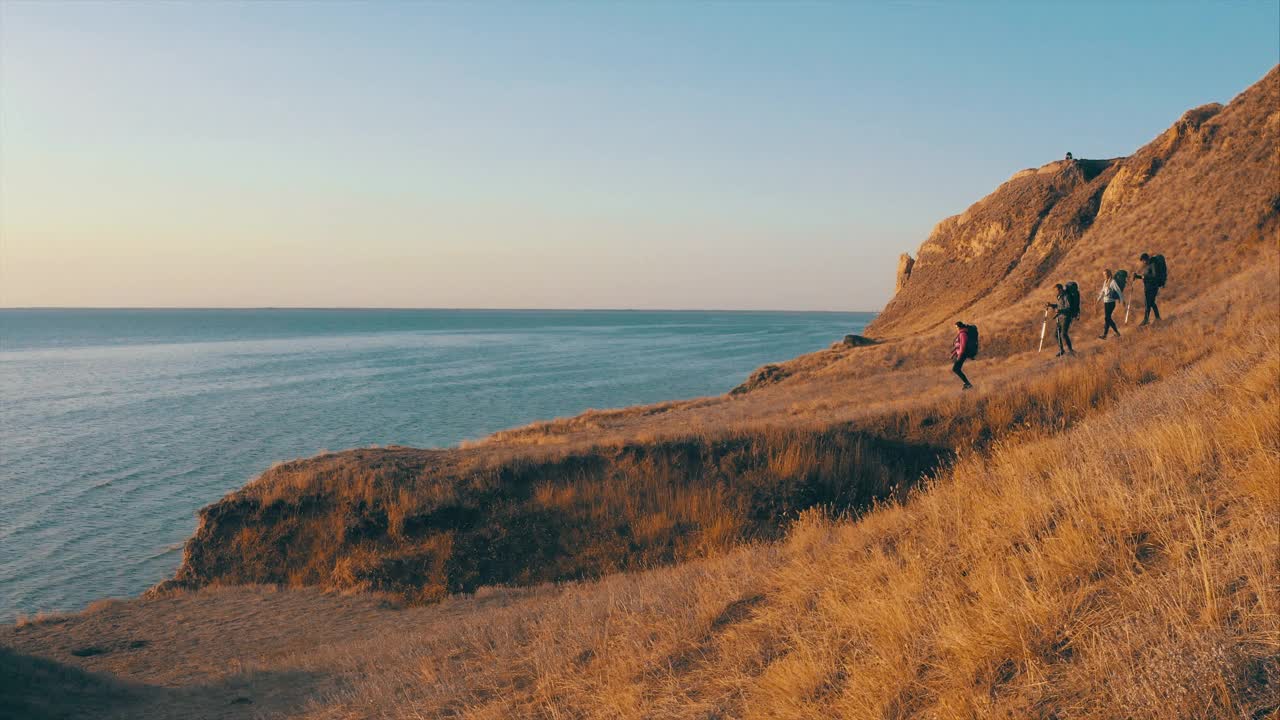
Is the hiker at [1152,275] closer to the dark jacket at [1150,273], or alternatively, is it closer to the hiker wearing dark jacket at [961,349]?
the dark jacket at [1150,273]

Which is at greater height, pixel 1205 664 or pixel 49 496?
pixel 1205 664

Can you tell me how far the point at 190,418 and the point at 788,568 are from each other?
43.2 metres

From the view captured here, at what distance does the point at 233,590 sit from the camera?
14.0m

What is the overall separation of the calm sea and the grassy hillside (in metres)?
7.65

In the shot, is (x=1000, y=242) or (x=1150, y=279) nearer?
(x=1150, y=279)

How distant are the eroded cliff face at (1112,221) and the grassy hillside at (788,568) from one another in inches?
303

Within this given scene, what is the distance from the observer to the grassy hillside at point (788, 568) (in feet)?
12.6

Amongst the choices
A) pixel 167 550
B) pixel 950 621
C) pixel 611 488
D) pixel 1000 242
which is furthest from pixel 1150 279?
pixel 167 550

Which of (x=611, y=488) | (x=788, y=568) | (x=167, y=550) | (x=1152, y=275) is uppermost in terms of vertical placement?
(x=1152, y=275)

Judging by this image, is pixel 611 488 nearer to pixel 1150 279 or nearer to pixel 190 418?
pixel 1150 279

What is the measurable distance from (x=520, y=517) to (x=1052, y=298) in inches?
1044

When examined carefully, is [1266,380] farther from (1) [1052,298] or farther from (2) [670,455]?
(1) [1052,298]

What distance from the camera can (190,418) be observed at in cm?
4056

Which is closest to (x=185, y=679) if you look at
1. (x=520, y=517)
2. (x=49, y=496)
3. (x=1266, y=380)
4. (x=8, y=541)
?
(x=520, y=517)
